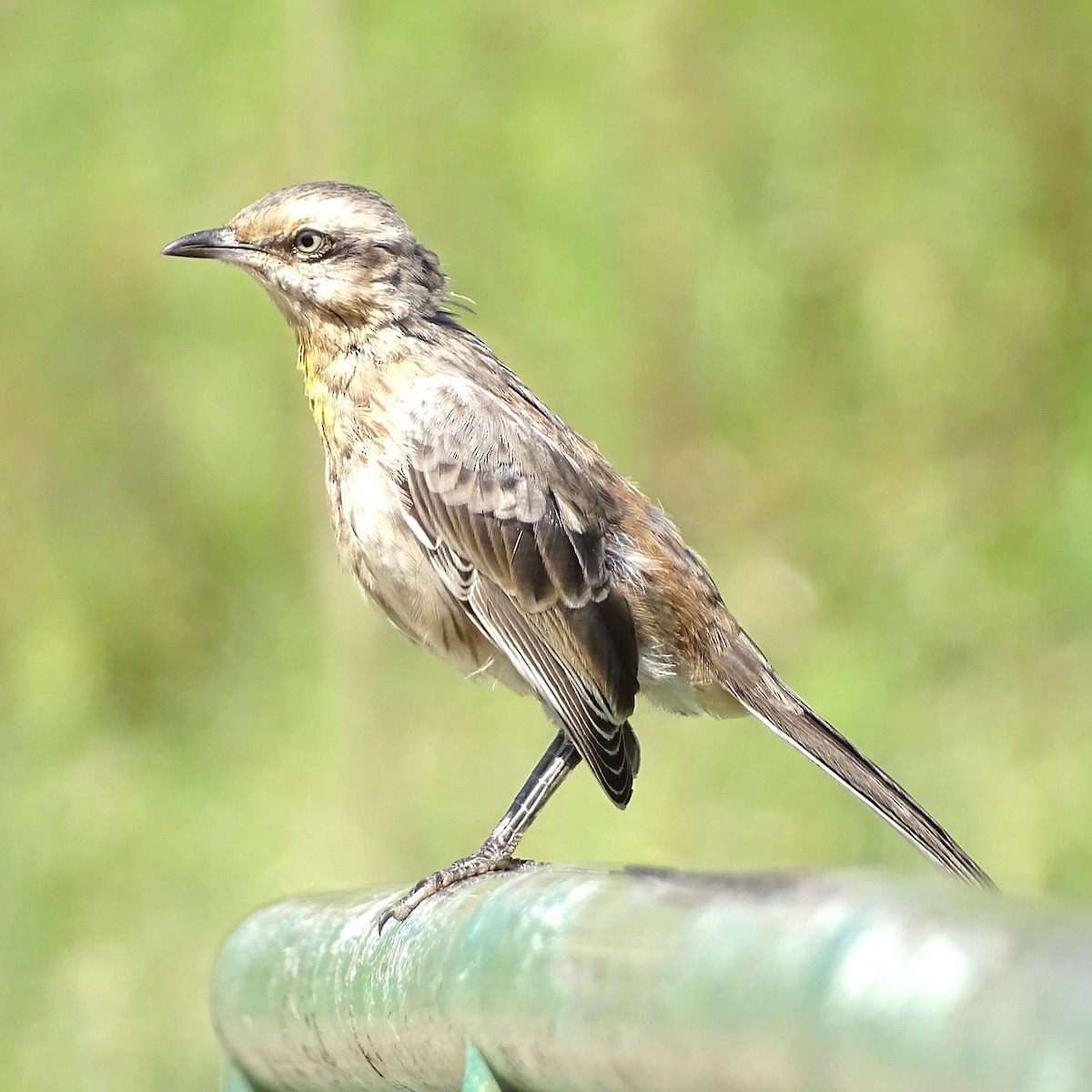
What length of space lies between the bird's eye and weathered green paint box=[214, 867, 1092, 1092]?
8.27 feet

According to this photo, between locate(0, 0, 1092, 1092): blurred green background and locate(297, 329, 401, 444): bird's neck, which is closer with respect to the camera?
locate(297, 329, 401, 444): bird's neck

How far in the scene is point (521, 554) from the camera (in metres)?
4.59

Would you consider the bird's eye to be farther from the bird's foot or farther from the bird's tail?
the bird's foot

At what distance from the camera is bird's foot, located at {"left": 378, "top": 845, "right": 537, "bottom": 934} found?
2.71 meters

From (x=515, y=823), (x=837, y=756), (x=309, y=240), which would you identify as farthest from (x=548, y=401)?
(x=837, y=756)

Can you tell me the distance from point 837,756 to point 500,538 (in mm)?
994

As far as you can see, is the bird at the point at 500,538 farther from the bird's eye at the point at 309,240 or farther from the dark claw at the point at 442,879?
→ the dark claw at the point at 442,879

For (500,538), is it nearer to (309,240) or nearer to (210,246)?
(309,240)

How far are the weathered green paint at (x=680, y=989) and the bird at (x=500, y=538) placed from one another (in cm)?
163

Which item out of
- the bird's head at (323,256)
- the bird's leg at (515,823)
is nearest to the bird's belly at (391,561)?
the bird's leg at (515,823)

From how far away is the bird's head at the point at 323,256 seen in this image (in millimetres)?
4887

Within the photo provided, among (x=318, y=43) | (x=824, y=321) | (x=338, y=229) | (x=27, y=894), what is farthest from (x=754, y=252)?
(x=27, y=894)

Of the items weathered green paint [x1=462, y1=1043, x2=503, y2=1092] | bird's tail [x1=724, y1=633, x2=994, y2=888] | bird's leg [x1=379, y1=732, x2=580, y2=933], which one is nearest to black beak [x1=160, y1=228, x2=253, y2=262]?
bird's leg [x1=379, y1=732, x2=580, y2=933]

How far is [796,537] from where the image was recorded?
8.24 metres
